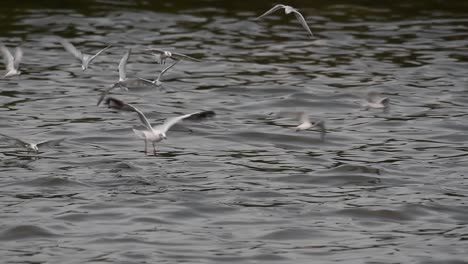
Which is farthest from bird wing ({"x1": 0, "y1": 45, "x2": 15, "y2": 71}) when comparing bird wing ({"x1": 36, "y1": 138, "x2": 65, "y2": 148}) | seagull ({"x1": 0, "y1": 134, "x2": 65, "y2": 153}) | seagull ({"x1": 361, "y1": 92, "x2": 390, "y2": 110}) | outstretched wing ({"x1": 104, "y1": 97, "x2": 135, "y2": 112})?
seagull ({"x1": 361, "y1": 92, "x2": 390, "y2": 110})

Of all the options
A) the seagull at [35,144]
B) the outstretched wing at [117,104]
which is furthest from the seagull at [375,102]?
the outstretched wing at [117,104]

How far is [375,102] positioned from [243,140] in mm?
1796

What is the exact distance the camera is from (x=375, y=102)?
15688 mm

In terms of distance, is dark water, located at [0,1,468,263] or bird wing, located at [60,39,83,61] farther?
bird wing, located at [60,39,83,61]

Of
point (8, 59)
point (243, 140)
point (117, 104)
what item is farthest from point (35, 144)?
point (8, 59)

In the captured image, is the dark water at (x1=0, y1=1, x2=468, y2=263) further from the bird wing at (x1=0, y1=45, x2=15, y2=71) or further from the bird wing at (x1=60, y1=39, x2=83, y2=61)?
the bird wing at (x1=60, y1=39, x2=83, y2=61)

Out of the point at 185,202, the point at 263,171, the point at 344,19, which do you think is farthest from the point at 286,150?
the point at 344,19

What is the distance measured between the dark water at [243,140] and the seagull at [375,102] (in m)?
0.29

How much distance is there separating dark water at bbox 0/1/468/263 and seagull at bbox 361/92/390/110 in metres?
0.29

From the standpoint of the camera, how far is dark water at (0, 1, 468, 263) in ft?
36.3

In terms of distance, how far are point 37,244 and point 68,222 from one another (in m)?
0.66

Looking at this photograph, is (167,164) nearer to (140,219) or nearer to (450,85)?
(140,219)

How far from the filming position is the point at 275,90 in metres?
17.9

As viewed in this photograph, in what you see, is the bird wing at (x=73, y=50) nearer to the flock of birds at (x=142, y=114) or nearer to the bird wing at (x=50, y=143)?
the flock of birds at (x=142, y=114)
